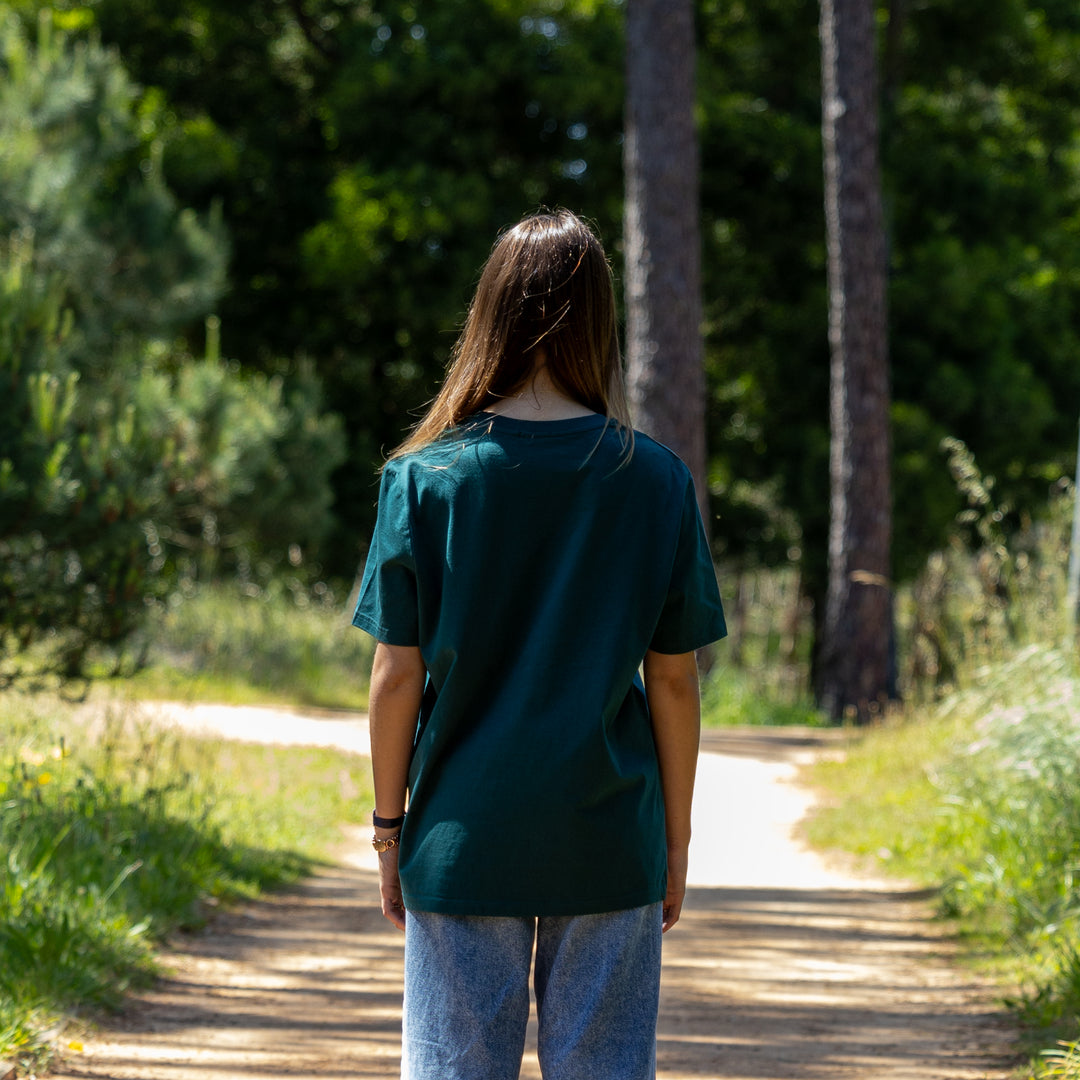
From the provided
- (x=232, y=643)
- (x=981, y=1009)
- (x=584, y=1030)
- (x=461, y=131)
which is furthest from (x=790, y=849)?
(x=461, y=131)

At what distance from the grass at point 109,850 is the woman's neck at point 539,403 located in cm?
242

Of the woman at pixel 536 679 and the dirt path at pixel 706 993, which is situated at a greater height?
the woman at pixel 536 679

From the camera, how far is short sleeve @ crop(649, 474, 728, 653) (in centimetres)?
214

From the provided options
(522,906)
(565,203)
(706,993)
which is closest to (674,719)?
(522,906)

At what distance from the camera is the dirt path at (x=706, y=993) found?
3863 millimetres

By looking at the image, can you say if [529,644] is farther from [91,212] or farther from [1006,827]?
[91,212]

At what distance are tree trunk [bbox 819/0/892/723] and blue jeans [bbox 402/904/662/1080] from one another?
412 inches

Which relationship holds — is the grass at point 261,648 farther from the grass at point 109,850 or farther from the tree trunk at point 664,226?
the grass at point 109,850

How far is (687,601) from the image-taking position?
2.14 meters

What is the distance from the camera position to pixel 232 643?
508 inches

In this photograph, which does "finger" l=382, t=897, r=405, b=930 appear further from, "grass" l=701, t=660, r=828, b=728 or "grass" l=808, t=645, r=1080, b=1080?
"grass" l=701, t=660, r=828, b=728

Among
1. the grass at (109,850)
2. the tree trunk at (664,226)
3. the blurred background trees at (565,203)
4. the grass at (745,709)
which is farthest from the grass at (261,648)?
the grass at (109,850)

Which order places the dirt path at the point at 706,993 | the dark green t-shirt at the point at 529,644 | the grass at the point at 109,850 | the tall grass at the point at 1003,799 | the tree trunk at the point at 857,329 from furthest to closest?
the tree trunk at the point at 857,329, the tall grass at the point at 1003,799, the grass at the point at 109,850, the dirt path at the point at 706,993, the dark green t-shirt at the point at 529,644

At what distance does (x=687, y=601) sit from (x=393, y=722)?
52 centimetres
